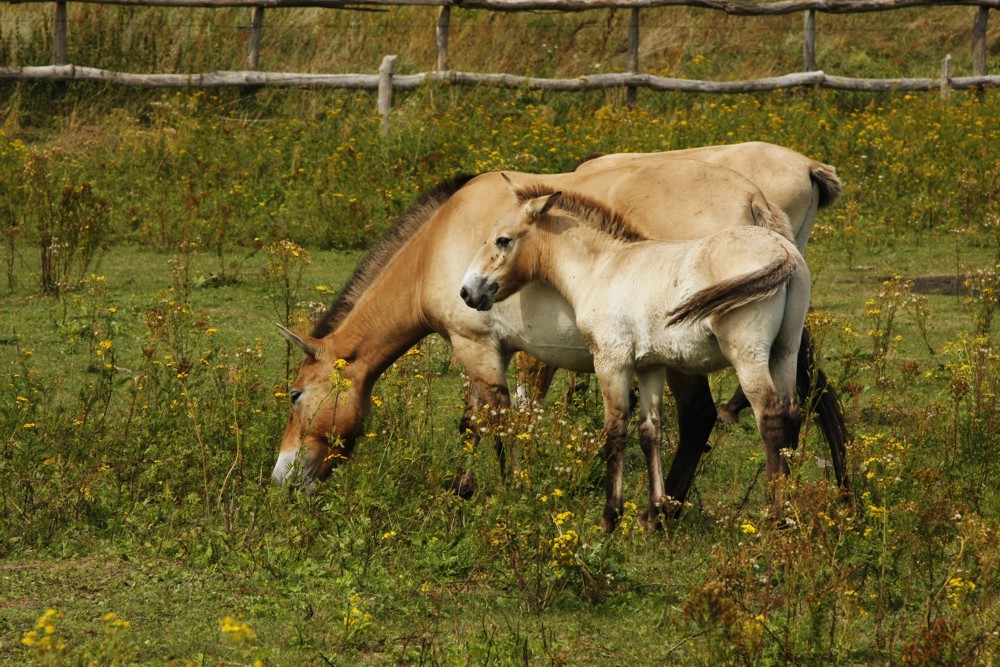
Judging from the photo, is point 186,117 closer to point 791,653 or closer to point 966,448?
point 966,448

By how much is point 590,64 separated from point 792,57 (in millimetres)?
3599

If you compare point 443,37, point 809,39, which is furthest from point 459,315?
point 809,39

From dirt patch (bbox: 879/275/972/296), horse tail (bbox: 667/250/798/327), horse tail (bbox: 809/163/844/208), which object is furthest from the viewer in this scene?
dirt patch (bbox: 879/275/972/296)

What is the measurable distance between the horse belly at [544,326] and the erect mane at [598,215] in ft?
1.42

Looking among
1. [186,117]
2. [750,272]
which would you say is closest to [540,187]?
[750,272]

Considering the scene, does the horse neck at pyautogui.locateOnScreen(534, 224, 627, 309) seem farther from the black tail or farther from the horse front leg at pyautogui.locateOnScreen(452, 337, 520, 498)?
the black tail

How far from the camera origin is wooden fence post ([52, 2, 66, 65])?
56.1ft

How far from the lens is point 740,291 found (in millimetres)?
5480

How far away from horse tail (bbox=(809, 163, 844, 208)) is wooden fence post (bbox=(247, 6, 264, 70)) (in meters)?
11.3

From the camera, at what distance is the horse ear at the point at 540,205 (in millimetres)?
6566

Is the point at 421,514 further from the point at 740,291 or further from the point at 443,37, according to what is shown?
the point at 443,37

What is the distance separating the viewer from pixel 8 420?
6852 millimetres

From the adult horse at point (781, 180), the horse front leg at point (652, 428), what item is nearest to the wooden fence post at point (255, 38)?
the adult horse at point (781, 180)

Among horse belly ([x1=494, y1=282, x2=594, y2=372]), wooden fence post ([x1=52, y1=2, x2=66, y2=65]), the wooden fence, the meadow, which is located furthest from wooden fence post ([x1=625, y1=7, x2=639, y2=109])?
horse belly ([x1=494, y1=282, x2=594, y2=372])
